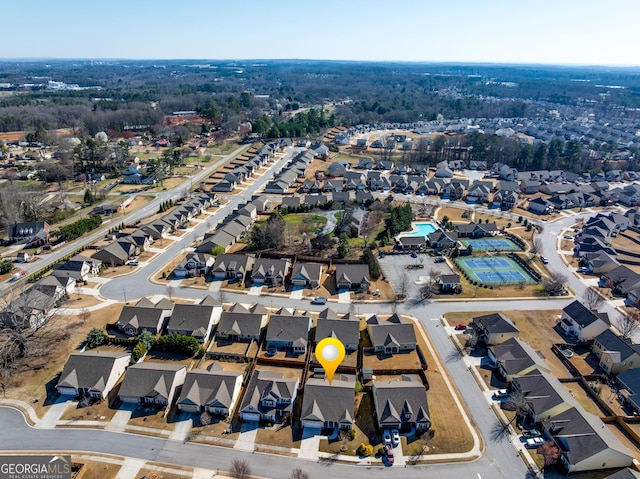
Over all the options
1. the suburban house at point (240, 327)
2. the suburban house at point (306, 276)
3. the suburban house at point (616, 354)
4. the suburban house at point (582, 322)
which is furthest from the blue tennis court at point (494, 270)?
the suburban house at point (240, 327)

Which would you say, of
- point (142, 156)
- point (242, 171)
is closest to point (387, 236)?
point (242, 171)

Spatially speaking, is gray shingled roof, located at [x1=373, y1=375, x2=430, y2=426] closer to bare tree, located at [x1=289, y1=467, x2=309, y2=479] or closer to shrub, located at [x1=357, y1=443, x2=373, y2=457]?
shrub, located at [x1=357, y1=443, x2=373, y2=457]

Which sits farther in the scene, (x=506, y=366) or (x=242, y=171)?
(x=242, y=171)

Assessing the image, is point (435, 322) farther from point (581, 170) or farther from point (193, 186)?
point (581, 170)

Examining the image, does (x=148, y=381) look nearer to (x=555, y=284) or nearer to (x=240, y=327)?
(x=240, y=327)

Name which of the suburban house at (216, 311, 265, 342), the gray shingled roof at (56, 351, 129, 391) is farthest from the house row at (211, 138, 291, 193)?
the gray shingled roof at (56, 351, 129, 391)

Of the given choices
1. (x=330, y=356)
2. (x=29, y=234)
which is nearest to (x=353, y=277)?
(x=330, y=356)

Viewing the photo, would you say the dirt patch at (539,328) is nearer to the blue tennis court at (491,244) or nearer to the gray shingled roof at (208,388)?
the blue tennis court at (491,244)
